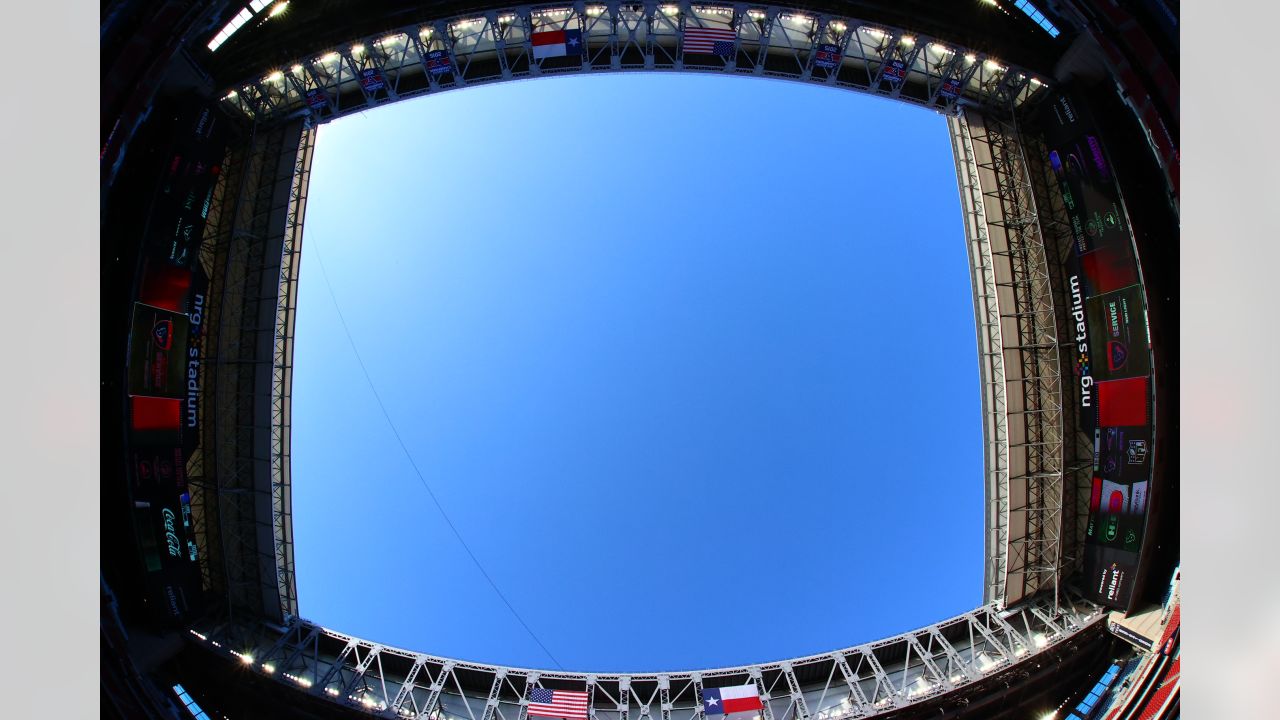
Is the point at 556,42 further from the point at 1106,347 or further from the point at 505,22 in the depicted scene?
the point at 1106,347

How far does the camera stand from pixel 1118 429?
25.4m

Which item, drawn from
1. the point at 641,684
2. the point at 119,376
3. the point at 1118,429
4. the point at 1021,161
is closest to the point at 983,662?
the point at 1118,429

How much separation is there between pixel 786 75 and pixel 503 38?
13270mm

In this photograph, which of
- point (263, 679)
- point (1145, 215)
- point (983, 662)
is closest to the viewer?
point (1145, 215)

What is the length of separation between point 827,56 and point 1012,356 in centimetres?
1741

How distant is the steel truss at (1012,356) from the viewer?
28.2 metres

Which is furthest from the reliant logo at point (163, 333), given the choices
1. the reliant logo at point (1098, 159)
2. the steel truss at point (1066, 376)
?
the reliant logo at point (1098, 159)

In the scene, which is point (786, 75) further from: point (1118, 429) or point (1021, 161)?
point (1118, 429)

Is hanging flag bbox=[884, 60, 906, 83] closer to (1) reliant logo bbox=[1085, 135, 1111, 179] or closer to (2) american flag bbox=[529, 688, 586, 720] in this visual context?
(1) reliant logo bbox=[1085, 135, 1111, 179]

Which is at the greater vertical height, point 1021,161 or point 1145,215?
point 1021,161

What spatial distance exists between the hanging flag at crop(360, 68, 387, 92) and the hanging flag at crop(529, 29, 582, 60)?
725cm

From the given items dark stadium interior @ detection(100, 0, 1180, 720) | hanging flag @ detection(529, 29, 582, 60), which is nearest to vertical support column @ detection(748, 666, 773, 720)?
dark stadium interior @ detection(100, 0, 1180, 720)

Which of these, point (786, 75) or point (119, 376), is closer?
point (119, 376)

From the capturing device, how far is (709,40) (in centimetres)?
2583
